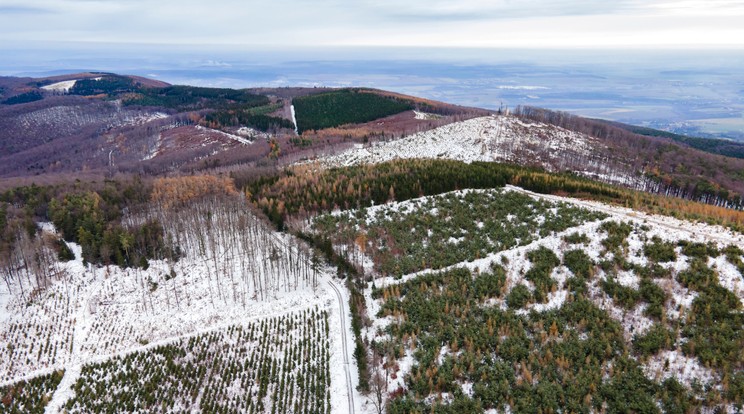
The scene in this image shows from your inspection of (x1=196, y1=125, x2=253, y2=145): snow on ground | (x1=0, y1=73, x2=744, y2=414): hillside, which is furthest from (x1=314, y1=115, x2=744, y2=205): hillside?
(x1=196, y1=125, x2=253, y2=145): snow on ground

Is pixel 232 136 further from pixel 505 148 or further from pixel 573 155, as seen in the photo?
pixel 573 155

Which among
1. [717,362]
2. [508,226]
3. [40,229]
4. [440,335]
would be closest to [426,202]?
[508,226]

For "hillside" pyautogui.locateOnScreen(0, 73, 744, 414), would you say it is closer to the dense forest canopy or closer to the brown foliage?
the brown foliage


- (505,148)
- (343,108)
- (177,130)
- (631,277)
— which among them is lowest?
(631,277)

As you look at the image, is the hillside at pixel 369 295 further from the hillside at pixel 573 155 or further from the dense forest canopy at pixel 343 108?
the dense forest canopy at pixel 343 108

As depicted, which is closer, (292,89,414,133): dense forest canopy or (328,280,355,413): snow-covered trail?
(328,280,355,413): snow-covered trail

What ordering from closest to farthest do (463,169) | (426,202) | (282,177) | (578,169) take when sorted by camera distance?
(426,202), (463,169), (282,177), (578,169)

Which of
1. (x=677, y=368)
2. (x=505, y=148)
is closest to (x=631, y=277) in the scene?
(x=677, y=368)

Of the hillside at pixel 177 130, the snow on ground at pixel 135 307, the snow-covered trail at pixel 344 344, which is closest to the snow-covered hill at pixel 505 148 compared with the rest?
the hillside at pixel 177 130

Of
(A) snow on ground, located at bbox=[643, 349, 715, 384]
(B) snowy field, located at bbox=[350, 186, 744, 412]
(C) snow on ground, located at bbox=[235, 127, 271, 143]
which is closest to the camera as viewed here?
(A) snow on ground, located at bbox=[643, 349, 715, 384]

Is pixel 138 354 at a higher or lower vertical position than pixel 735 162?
lower

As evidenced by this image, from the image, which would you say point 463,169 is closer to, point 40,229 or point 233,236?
point 233,236
